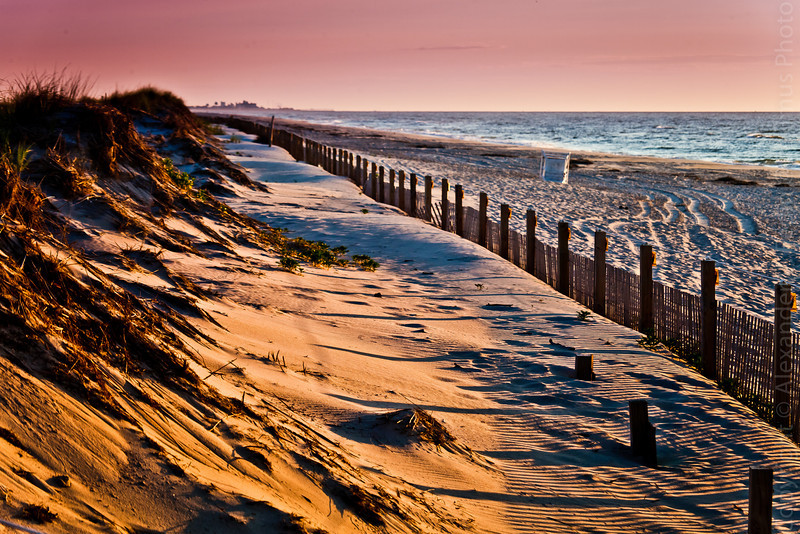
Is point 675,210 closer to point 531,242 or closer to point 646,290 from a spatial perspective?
point 531,242

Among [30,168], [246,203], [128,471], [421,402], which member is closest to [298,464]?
[128,471]

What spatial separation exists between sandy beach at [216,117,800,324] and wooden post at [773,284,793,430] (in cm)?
387

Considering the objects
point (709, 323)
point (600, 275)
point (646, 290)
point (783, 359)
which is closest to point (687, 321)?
point (709, 323)

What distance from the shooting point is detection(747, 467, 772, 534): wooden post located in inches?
121

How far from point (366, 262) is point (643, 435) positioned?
580cm

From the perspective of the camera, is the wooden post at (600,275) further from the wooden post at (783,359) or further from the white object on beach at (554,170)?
the white object on beach at (554,170)

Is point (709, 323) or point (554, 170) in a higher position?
point (554, 170)

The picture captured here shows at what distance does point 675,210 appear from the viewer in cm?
1855

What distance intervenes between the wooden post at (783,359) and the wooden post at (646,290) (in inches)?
73.6

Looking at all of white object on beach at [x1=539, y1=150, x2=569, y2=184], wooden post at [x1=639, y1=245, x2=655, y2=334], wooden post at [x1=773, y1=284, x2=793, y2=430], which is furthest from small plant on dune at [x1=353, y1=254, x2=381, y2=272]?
white object on beach at [x1=539, y1=150, x2=569, y2=184]

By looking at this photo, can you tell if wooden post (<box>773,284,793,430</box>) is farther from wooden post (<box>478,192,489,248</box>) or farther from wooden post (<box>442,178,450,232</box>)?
wooden post (<box>442,178,450,232</box>)

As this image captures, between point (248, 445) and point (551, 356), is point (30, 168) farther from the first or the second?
point (551, 356)

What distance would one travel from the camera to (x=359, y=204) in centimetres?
1574

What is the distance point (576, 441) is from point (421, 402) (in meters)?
1.10
